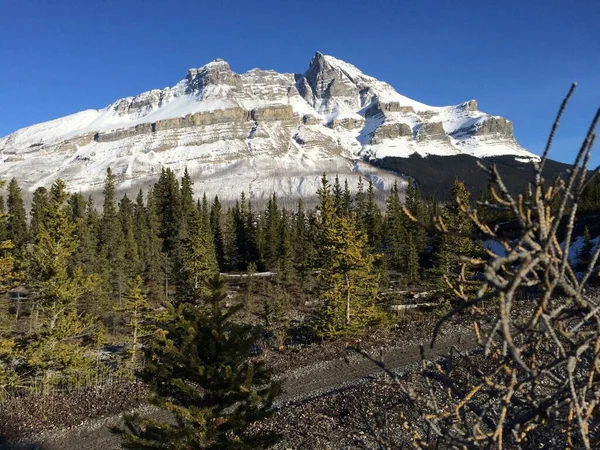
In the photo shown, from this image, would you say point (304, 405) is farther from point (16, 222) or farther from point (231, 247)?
point (16, 222)

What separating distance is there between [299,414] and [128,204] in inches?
2410

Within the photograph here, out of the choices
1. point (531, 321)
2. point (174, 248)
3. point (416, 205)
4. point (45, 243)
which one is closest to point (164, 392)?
point (531, 321)

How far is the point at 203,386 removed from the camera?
6.70m

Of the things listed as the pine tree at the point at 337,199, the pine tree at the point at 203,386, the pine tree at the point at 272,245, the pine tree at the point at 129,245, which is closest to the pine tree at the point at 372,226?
the pine tree at the point at 337,199

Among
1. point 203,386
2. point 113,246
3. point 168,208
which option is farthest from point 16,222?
point 203,386

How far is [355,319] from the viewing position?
22.1m

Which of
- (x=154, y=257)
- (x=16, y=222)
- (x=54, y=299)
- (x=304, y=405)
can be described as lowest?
(x=304, y=405)

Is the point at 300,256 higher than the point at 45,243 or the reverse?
the reverse

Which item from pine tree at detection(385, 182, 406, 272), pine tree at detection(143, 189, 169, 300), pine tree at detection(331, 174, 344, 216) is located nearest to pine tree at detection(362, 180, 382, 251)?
pine tree at detection(385, 182, 406, 272)

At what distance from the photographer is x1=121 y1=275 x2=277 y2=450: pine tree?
6422mm

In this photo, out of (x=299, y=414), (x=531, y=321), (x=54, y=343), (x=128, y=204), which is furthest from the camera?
(x=128, y=204)

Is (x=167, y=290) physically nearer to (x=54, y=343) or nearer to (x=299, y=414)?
(x=54, y=343)

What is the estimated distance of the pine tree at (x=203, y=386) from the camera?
642 cm

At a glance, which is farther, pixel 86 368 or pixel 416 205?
pixel 416 205
